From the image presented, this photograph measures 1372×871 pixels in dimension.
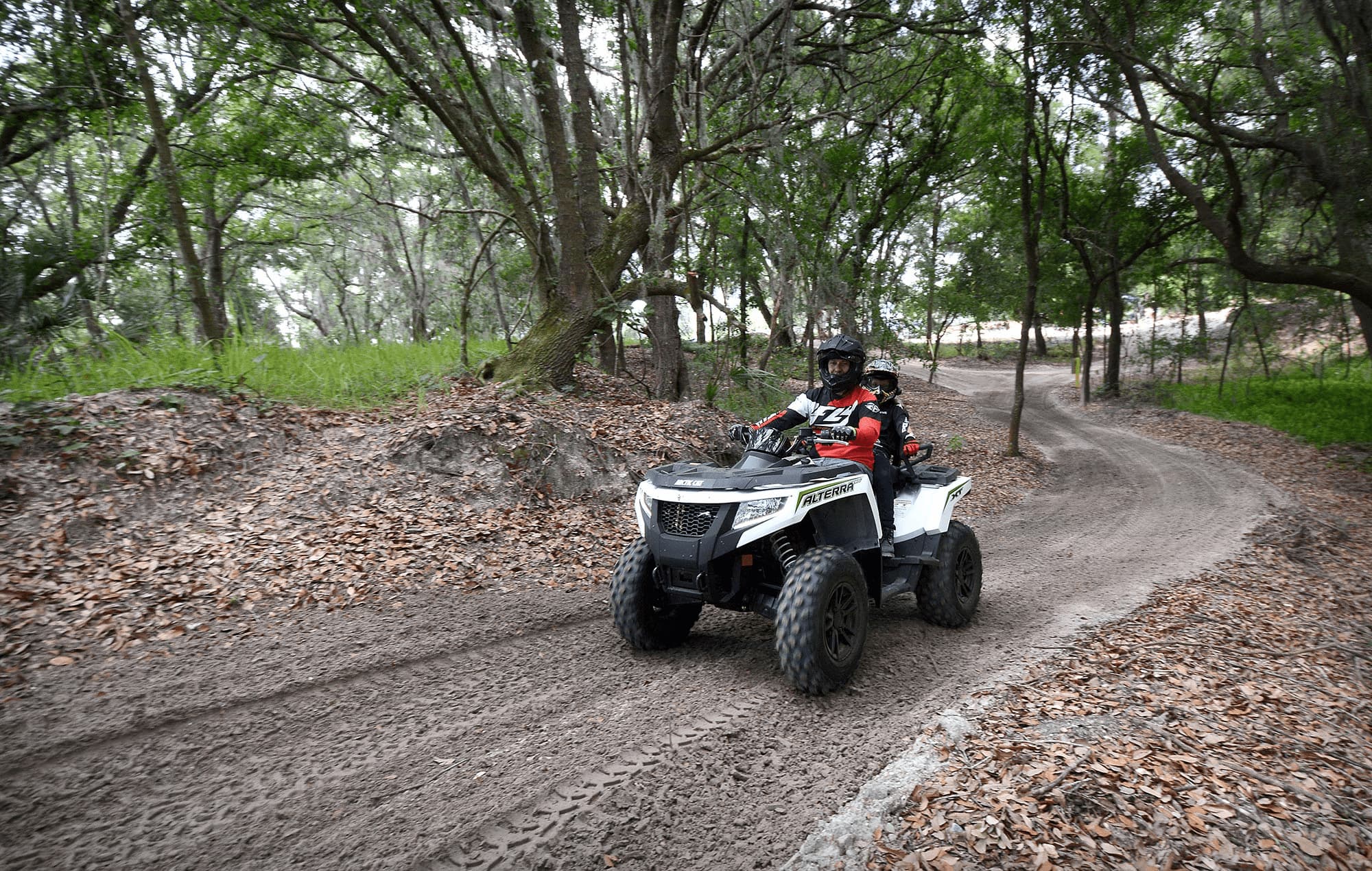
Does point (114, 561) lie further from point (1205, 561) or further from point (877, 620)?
point (1205, 561)

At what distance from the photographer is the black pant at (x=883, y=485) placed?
192 inches

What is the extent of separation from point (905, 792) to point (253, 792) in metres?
2.93

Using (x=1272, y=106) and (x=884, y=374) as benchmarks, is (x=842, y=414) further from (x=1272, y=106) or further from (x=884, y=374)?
(x=1272, y=106)

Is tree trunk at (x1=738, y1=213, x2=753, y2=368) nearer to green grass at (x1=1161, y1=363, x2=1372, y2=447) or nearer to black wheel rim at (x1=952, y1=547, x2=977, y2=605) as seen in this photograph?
black wheel rim at (x1=952, y1=547, x2=977, y2=605)

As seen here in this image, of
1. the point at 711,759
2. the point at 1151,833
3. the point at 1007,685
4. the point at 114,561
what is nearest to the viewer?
the point at 1151,833

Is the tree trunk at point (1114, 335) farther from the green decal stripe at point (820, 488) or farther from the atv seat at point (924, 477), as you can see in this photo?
the green decal stripe at point (820, 488)

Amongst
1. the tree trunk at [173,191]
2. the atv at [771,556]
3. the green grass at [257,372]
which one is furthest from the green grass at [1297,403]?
the tree trunk at [173,191]

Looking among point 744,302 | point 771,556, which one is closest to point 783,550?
point 771,556

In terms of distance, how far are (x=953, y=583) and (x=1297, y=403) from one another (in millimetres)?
22468

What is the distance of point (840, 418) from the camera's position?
495 cm

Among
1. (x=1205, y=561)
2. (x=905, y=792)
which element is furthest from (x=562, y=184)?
(x=1205, y=561)

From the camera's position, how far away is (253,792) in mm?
3074

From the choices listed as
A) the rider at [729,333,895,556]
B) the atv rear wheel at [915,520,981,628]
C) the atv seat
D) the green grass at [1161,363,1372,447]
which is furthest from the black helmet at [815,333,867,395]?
the green grass at [1161,363,1372,447]

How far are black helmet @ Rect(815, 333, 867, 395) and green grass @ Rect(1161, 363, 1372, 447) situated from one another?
16.6 meters
